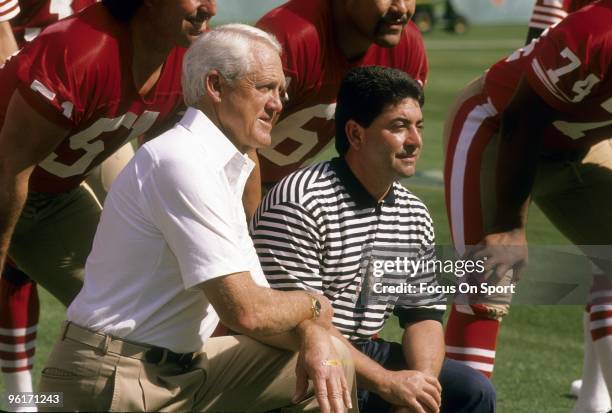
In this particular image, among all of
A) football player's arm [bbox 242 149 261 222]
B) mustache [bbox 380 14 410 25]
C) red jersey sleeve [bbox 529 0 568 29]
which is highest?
mustache [bbox 380 14 410 25]

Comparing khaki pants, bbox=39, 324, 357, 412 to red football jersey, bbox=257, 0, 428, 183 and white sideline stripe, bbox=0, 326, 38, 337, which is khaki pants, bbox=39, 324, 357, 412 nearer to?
red football jersey, bbox=257, 0, 428, 183

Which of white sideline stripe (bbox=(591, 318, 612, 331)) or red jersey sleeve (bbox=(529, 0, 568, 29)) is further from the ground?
red jersey sleeve (bbox=(529, 0, 568, 29))

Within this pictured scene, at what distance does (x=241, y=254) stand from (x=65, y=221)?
173cm

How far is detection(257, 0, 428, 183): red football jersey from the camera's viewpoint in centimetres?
494

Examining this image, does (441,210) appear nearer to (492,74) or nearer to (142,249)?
(492,74)

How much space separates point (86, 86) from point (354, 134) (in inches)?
36.1

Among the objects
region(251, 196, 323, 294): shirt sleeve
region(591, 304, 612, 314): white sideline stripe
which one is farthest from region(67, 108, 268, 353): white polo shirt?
region(591, 304, 612, 314): white sideline stripe

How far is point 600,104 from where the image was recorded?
479 cm

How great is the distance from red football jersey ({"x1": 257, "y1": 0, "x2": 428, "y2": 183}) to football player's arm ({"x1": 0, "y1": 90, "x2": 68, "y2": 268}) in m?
0.96

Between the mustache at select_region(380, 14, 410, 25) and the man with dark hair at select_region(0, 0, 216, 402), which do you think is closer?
the man with dark hair at select_region(0, 0, 216, 402)

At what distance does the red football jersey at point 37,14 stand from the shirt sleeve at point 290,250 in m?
1.90

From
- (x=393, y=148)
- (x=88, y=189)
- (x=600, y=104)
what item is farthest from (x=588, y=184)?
(x=88, y=189)

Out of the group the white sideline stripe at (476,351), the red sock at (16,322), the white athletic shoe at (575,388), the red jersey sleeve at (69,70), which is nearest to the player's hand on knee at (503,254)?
the white sideline stripe at (476,351)

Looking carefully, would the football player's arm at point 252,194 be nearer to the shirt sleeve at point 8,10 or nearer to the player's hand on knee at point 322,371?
the shirt sleeve at point 8,10
